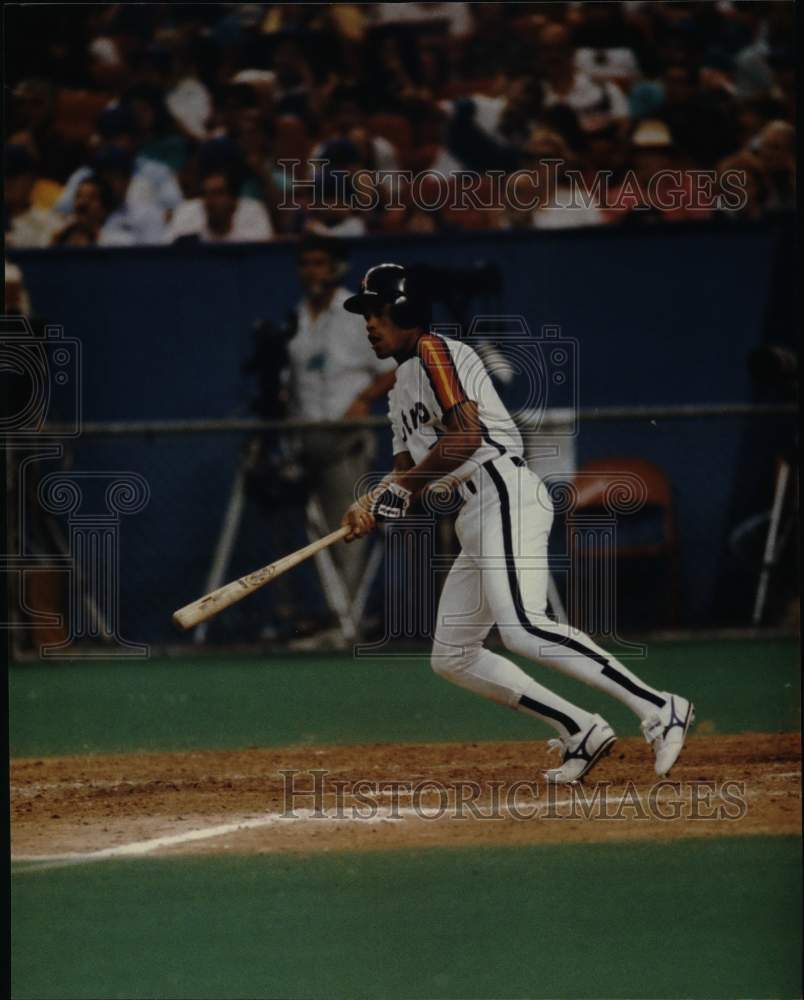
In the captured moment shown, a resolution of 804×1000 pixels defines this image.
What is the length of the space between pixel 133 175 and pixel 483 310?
2146 mm

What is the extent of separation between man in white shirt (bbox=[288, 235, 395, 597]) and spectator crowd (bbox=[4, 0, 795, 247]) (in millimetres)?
554

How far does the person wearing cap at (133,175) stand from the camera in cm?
880

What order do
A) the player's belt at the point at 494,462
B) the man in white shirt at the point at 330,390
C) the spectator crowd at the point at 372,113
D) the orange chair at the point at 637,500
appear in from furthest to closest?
the spectator crowd at the point at 372,113 → the orange chair at the point at 637,500 → the man in white shirt at the point at 330,390 → the player's belt at the point at 494,462

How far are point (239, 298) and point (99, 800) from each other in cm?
392

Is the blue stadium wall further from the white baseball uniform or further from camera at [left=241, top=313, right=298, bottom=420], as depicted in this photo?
the white baseball uniform

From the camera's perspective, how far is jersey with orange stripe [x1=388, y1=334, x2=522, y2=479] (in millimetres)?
4750

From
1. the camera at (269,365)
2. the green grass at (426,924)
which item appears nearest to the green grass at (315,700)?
the camera at (269,365)

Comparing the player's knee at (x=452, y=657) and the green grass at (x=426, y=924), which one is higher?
the player's knee at (x=452, y=657)

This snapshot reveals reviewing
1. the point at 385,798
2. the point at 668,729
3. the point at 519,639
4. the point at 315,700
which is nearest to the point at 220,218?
the point at 315,700

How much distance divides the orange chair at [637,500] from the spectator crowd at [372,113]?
130cm

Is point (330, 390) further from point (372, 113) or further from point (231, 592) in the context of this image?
point (231, 592)

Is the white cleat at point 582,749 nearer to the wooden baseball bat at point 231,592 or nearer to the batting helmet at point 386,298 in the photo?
the wooden baseball bat at point 231,592

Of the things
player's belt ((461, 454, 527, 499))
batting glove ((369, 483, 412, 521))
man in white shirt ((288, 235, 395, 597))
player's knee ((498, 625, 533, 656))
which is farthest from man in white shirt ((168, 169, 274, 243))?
player's knee ((498, 625, 533, 656))

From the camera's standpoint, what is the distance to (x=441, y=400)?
476 centimetres
